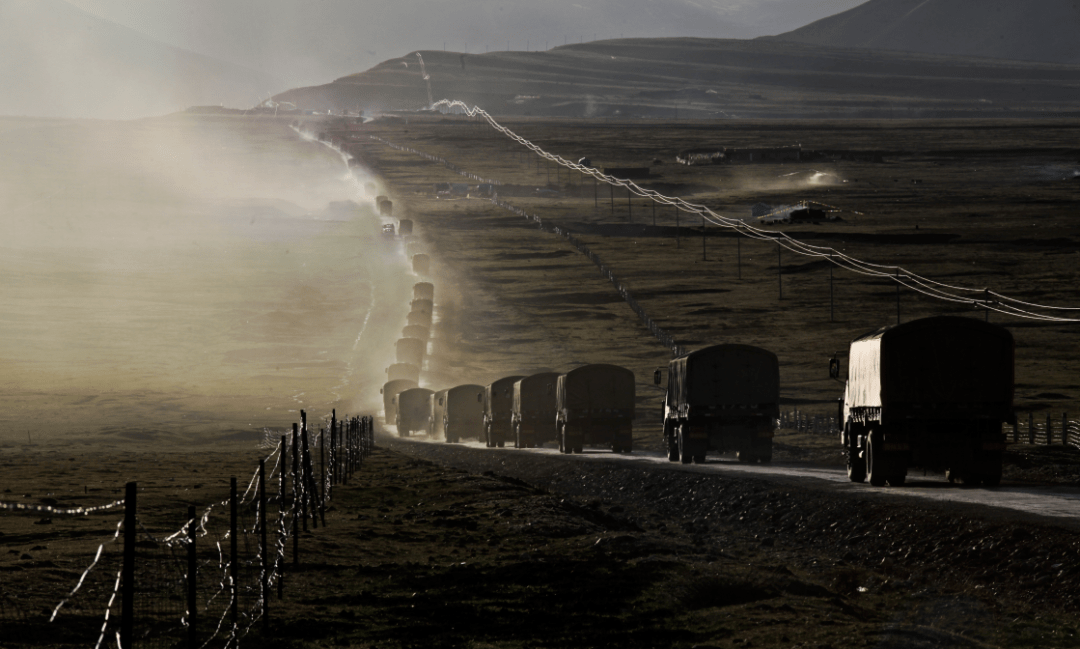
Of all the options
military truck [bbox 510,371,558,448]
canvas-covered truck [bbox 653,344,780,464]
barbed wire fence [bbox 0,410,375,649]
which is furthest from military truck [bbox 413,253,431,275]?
barbed wire fence [bbox 0,410,375,649]

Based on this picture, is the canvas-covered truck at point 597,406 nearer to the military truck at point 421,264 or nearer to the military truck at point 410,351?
the military truck at point 410,351

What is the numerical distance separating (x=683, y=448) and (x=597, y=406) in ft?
30.5

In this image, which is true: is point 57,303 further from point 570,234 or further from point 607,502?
point 607,502

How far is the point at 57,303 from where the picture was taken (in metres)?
168

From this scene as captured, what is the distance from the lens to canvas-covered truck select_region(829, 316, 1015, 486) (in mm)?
29109

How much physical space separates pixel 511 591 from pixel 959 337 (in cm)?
1447

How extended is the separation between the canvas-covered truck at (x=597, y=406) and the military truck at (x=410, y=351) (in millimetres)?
56997

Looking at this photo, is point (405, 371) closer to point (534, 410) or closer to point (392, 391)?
point (392, 391)

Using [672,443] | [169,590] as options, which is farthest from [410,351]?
[169,590]

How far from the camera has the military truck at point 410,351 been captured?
10938 cm

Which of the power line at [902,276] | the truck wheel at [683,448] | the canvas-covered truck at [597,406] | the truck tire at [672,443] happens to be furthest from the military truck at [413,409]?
the truck wheel at [683,448]

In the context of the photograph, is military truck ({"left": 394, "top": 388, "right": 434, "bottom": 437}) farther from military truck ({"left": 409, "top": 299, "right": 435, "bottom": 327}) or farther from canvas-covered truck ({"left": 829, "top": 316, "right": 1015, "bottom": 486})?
canvas-covered truck ({"left": 829, "top": 316, "right": 1015, "bottom": 486})

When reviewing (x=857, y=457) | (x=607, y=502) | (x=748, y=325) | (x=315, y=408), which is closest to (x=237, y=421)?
(x=315, y=408)

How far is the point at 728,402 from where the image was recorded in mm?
42906
